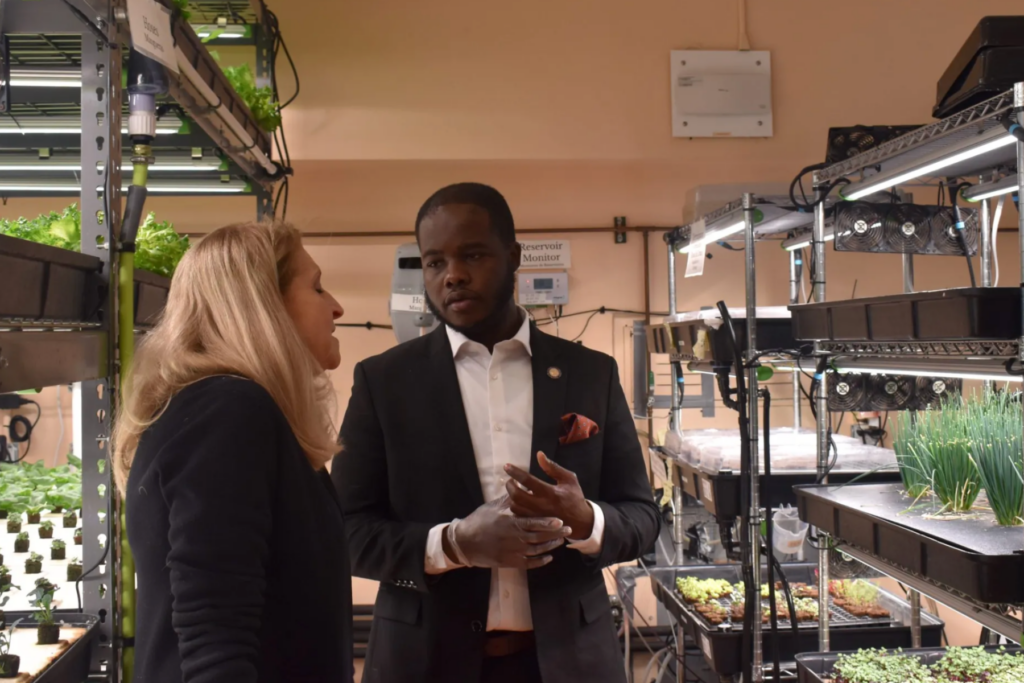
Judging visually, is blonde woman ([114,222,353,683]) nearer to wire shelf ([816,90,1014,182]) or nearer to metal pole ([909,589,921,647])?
wire shelf ([816,90,1014,182])

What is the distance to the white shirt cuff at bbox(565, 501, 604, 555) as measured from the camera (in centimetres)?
150

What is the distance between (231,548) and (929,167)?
69.5 inches

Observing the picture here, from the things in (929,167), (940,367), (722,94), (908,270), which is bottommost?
(940,367)

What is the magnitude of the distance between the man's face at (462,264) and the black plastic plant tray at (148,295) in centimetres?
51

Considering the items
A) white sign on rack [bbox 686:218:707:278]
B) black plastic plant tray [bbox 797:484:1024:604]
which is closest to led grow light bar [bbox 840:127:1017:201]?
white sign on rack [bbox 686:218:707:278]

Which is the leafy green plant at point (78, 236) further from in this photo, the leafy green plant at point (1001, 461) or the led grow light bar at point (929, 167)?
the leafy green plant at point (1001, 461)

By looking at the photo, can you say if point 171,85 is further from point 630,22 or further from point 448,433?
point 630,22

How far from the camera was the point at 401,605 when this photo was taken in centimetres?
156

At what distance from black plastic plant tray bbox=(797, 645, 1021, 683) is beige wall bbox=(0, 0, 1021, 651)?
3.01m

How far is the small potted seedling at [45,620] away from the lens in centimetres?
131

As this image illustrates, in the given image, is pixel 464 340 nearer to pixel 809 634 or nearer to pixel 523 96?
pixel 809 634

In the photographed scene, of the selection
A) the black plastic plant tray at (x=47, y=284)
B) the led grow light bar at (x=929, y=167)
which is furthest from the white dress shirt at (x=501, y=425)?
the led grow light bar at (x=929, y=167)

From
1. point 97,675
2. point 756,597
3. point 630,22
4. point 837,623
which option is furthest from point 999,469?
point 630,22

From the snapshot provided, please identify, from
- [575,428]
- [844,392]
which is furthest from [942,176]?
[575,428]
